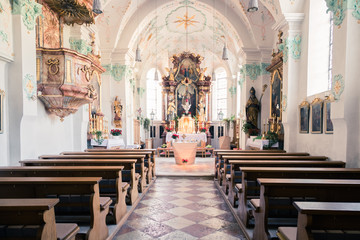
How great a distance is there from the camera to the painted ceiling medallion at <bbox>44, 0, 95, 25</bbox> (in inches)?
228

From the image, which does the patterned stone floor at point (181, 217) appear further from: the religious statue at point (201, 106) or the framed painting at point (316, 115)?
the religious statue at point (201, 106)

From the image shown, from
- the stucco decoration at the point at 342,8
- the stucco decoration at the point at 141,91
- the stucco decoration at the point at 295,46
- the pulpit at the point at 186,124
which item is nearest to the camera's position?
the stucco decoration at the point at 342,8

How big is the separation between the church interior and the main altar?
3575 mm

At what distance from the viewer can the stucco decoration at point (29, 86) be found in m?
4.45

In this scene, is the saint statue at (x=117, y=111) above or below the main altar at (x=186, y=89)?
below

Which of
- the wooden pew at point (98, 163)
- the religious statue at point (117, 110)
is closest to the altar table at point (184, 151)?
the religious statue at point (117, 110)

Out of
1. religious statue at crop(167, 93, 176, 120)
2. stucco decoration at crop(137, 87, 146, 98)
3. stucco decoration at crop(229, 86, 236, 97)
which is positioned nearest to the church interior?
stucco decoration at crop(229, 86, 236, 97)

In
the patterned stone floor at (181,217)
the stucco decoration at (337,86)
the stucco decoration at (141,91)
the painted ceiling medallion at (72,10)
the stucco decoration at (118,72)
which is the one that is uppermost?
the painted ceiling medallion at (72,10)

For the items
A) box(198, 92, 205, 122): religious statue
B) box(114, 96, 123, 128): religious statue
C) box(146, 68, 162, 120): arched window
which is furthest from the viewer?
box(146, 68, 162, 120): arched window

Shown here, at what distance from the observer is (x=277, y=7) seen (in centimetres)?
664

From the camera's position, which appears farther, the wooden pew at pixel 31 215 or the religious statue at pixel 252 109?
the religious statue at pixel 252 109

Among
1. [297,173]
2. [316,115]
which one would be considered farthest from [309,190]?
[316,115]

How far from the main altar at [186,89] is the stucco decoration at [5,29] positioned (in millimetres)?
12137

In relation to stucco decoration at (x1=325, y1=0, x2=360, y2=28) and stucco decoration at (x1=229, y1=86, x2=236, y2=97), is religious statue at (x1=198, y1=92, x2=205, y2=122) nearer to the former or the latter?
→ stucco decoration at (x1=229, y1=86, x2=236, y2=97)
